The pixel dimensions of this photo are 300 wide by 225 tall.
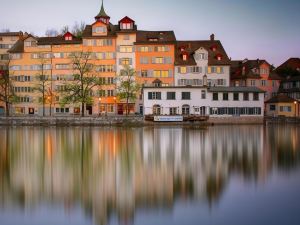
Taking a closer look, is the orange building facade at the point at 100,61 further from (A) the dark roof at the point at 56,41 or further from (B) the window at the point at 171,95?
(B) the window at the point at 171,95

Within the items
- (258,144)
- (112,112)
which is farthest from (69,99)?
(258,144)

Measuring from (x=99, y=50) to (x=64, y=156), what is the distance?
5472cm

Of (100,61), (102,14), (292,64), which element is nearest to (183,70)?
(100,61)

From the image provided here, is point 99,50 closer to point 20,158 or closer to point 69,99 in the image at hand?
point 69,99

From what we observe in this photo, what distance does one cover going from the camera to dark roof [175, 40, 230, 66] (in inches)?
3132

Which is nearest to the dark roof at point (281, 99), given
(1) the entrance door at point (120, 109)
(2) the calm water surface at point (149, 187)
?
(1) the entrance door at point (120, 109)

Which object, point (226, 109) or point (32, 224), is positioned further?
point (226, 109)

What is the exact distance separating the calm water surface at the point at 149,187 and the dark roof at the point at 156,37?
168 feet

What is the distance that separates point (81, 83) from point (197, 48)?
77.9 feet

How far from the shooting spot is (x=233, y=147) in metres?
34.0

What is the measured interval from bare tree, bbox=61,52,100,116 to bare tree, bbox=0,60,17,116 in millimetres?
10113

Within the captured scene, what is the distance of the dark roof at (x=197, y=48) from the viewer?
79.6 m

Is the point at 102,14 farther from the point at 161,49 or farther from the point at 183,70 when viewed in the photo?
the point at 183,70

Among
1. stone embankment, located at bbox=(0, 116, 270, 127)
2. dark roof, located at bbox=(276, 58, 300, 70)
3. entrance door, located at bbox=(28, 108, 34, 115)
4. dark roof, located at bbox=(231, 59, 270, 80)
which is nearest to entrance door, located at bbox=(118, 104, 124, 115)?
stone embankment, located at bbox=(0, 116, 270, 127)
